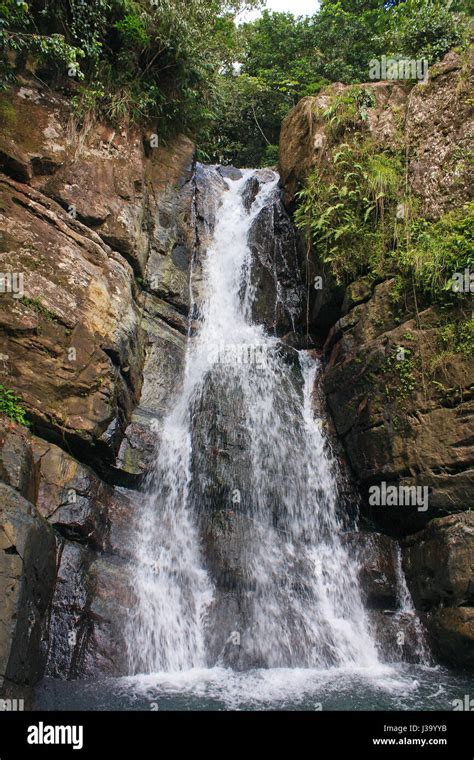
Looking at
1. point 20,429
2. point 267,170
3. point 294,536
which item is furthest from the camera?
point 267,170

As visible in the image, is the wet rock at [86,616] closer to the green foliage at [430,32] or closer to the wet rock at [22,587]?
the wet rock at [22,587]

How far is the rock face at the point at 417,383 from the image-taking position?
7.26 m

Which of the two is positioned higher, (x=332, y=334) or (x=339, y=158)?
(x=339, y=158)

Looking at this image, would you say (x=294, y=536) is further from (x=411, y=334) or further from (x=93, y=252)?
(x=93, y=252)

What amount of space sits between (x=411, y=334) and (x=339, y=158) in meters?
4.65

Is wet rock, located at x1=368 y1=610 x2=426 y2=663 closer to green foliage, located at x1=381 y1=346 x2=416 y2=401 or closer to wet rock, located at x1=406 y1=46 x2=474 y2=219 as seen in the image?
green foliage, located at x1=381 y1=346 x2=416 y2=401

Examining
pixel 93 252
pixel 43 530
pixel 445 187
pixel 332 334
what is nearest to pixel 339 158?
pixel 445 187

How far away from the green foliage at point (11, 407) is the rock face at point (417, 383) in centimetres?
556

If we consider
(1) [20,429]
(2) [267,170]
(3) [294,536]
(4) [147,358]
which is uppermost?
(2) [267,170]

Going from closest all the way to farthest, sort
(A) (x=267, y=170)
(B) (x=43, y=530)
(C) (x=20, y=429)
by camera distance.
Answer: (B) (x=43, y=530) < (C) (x=20, y=429) < (A) (x=267, y=170)

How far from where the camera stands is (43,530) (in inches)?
224

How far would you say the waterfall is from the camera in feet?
22.8
